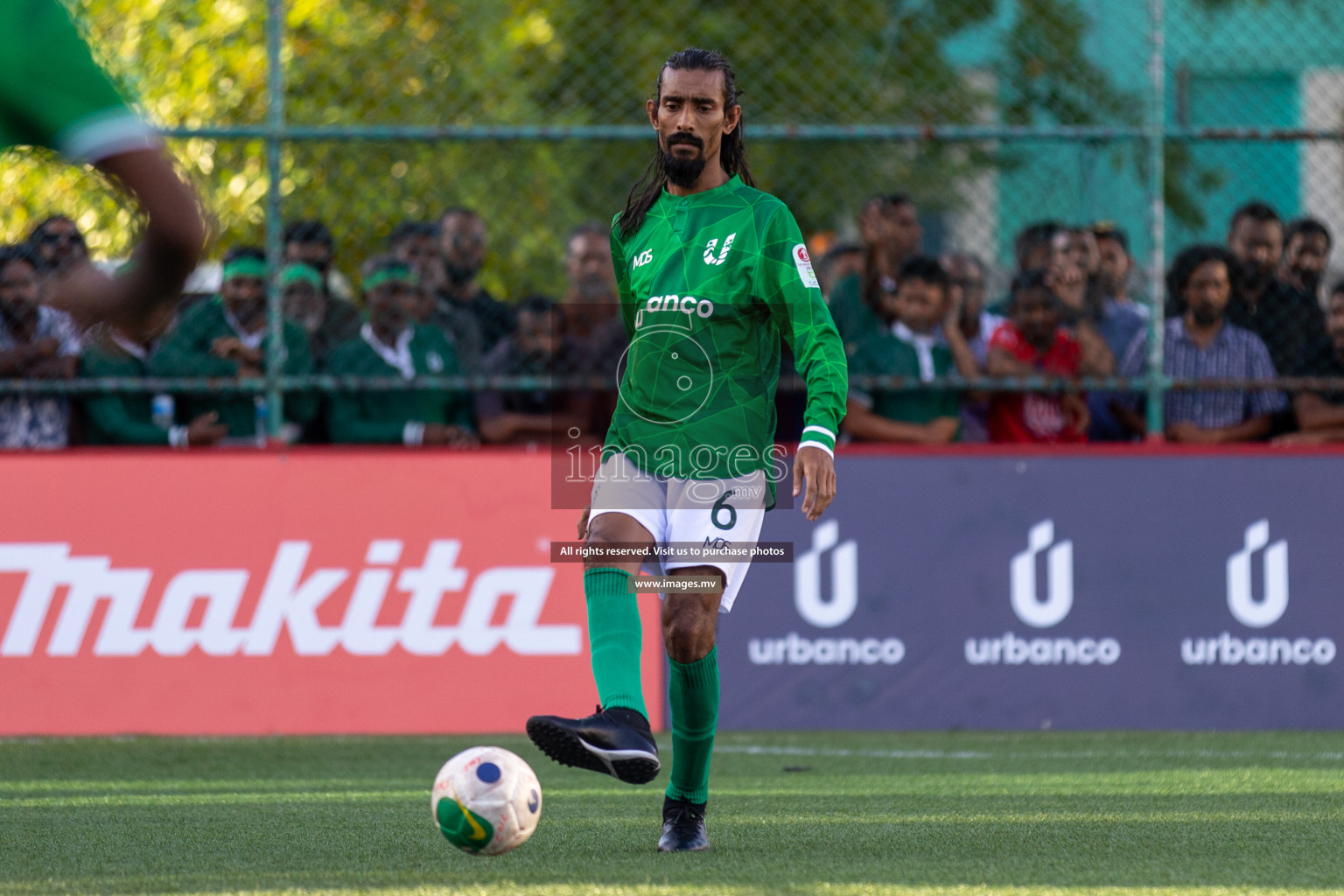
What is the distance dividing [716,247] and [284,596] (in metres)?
4.31

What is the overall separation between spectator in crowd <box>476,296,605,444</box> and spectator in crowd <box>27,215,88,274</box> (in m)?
2.05

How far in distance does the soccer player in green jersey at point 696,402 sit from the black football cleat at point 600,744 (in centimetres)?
29

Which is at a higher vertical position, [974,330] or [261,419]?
[974,330]

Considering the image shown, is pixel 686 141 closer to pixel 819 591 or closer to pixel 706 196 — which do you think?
pixel 706 196

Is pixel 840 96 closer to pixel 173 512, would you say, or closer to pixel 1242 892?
pixel 173 512

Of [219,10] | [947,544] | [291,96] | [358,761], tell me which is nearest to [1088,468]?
[947,544]

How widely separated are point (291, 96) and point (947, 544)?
5.02 m

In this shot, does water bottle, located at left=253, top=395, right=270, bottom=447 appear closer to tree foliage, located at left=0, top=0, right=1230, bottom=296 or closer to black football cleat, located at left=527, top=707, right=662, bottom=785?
tree foliage, located at left=0, top=0, right=1230, bottom=296

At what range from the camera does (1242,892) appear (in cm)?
438

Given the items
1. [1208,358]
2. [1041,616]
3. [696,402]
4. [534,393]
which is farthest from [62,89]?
[1208,358]

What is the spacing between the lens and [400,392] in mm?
8938

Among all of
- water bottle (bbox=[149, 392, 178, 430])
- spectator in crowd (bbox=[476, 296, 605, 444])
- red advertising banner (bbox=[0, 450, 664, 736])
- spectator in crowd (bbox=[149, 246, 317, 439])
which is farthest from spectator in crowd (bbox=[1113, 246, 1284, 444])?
water bottle (bbox=[149, 392, 178, 430])

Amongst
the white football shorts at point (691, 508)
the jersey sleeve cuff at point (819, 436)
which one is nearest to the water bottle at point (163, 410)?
the white football shorts at point (691, 508)

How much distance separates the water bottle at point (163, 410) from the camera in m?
8.99
